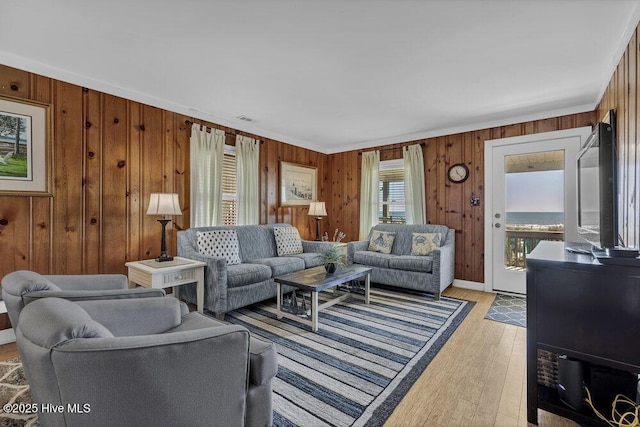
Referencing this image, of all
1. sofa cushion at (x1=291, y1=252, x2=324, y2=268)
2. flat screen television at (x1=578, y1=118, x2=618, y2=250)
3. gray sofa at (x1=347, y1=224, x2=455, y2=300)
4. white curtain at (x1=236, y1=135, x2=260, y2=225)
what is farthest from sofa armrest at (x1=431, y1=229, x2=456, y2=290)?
white curtain at (x1=236, y1=135, x2=260, y2=225)

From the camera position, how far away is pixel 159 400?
3.07ft

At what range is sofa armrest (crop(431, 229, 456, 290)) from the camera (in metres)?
3.61

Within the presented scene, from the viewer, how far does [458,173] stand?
436 centimetres

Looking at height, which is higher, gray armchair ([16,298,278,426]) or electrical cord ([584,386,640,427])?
gray armchair ([16,298,278,426])

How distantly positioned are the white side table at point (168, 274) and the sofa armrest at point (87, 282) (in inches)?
26.6

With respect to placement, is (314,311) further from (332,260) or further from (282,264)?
(282,264)

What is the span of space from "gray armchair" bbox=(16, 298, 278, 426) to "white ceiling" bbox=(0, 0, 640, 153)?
1861 mm

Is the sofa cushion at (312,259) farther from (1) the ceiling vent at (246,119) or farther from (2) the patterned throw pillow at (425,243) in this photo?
(1) the ceiling vent at (246,119)

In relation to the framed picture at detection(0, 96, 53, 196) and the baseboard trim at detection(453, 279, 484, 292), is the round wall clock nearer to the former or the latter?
the baseboard trim at detection(453, 279, 484, 292)

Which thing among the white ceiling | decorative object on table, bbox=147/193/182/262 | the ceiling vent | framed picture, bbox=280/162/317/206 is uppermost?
the ceiling vent

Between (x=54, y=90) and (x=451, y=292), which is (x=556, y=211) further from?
(x=54, y=90)

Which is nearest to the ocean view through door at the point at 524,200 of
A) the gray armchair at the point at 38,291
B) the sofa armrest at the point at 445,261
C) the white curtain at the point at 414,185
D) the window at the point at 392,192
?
the sofa armrest at the point at 445,261

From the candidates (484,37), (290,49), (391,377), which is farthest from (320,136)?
(391,377)

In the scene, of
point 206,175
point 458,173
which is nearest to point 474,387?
point 458,173
